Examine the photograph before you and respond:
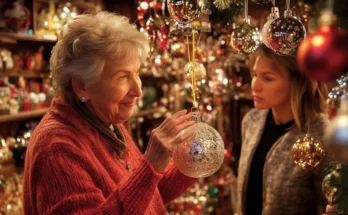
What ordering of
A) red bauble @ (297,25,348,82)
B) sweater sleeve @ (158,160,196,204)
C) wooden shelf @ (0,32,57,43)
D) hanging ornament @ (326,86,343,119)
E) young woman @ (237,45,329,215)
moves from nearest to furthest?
red bauble @ (297,25,348,82) < hanging ornament @ (326,86,343,119) < sweater sleeve @ (158,160,196,204) < young woman @ (237,45,329,215) < wooden shelf @ (0,32,57,43)

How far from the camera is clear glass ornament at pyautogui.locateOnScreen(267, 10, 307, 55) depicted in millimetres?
811

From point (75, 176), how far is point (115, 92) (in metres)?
0.27

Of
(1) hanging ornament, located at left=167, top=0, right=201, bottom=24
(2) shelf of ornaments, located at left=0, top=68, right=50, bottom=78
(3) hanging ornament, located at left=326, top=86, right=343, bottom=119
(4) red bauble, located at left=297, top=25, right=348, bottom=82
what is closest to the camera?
(4) red bauble, located at left=297, top=25, right=348, bottom=82

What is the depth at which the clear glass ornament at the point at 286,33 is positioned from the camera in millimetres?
811

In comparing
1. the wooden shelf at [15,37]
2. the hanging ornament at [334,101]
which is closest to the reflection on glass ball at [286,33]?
the hanging ornament at [334,101]

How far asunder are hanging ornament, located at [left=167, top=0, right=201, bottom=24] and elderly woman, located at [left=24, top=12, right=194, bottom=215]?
0.24 m

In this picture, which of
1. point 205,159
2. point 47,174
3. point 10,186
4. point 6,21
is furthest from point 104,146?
point 6,21

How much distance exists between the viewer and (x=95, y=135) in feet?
3.96

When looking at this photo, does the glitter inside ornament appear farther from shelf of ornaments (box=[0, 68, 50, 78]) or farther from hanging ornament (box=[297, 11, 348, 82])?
shelf of ornaments (box=[0, 68, 50, 78])

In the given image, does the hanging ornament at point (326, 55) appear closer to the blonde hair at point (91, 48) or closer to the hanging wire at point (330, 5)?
the hanging wire at point (330, 5)

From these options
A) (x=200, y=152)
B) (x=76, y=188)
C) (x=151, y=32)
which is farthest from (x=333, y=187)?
(x=151, y=32)

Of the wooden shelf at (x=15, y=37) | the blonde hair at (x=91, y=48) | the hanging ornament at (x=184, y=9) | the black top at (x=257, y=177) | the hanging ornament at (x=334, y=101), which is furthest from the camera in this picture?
the wooden shelf at (x=15, y=37)

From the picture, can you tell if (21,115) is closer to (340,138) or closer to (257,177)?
(257,177)

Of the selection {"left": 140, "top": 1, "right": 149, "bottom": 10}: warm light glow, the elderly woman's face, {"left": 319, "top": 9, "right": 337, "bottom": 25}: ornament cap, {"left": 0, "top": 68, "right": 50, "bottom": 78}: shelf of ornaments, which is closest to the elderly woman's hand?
the elderly woman's face
